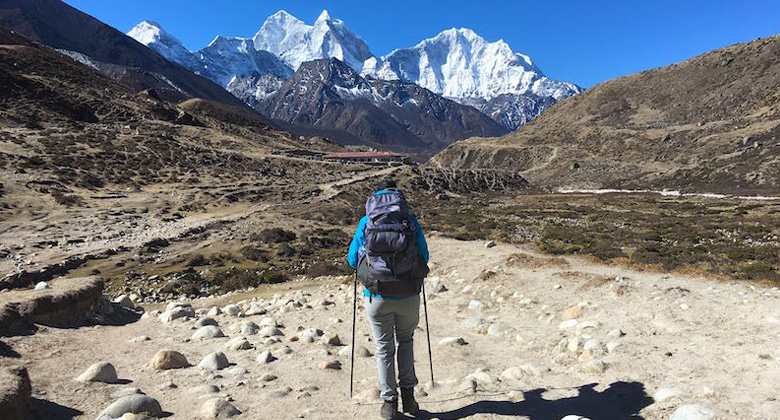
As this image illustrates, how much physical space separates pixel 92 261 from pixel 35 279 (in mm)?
4391

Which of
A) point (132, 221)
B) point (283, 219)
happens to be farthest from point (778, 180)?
point (132, 221)

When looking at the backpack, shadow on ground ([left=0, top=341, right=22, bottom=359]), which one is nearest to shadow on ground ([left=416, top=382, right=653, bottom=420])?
the backpack

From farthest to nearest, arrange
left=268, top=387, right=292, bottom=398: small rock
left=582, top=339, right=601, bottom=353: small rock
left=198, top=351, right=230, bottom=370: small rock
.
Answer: left=582, top=339, right=601, bottom=353: small rock < left=198, top=351, right=230, bottom=370: small rock < left=268, top=387, right=292, bottom=398: small rock

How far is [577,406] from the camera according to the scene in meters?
6.14

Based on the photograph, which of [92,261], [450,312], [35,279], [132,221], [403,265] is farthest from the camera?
[132,221]

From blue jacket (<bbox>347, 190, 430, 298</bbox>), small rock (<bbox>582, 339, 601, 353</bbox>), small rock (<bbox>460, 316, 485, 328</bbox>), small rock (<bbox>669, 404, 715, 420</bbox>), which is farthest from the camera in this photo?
small rock (<bbox>460, 316, 485, 328</bbox>)

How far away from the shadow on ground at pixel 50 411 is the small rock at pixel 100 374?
84cm

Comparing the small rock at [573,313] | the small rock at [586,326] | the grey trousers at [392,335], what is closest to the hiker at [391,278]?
the grey trousers at [392,335]

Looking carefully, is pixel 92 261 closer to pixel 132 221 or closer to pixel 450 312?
pixel 132 221

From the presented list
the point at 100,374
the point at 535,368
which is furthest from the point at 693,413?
the point at 100,374

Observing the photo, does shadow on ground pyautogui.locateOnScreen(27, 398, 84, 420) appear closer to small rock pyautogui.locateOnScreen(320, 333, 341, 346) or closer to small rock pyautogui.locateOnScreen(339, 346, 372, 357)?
small rock pyautogui.locateOnScreen(339, 346, 372, 357)

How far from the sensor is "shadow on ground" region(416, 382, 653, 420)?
5.84 meters

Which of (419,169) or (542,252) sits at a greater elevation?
(419,169)

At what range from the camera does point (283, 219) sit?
43.9m
